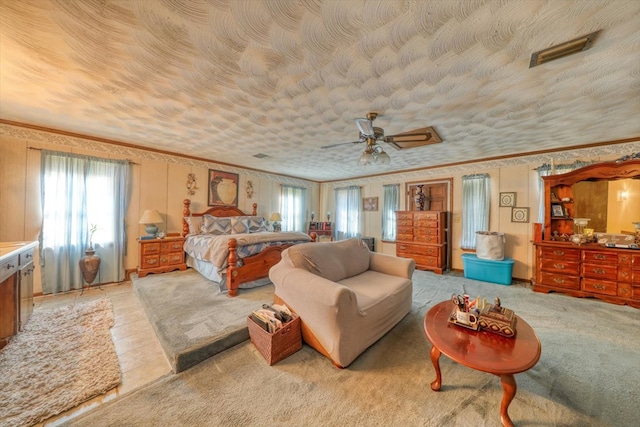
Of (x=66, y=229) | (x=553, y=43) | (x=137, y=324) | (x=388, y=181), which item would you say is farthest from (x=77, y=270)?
(x=388, y=181)

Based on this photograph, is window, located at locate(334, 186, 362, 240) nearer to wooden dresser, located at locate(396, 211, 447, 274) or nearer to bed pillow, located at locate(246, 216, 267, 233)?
wooden dresser, located at locate(396, 211, 447, 274)

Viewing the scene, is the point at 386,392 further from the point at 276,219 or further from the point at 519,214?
the point at 276,219

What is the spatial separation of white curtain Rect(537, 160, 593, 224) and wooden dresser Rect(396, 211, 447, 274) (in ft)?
5.25

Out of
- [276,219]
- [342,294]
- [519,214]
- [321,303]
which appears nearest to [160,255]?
[276,219]

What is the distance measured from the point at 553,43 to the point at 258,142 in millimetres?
3527

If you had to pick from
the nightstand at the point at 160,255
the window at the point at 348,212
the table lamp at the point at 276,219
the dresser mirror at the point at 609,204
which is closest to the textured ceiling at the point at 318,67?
the dresser mirror at the point at 609,204

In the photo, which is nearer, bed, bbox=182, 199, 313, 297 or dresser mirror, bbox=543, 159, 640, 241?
bed, bbox=182, 199, 313, 297

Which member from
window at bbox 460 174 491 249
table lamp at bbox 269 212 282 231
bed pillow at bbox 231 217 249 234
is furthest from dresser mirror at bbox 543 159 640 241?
bed pillow at bbox 231 217 249 234

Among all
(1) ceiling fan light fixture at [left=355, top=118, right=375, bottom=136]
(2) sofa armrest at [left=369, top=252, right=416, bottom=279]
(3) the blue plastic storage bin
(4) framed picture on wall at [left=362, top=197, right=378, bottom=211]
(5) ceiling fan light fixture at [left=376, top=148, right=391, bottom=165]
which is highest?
(1) ceiling fan light fixture at [left=355, top=118, right=375, bottom=136]

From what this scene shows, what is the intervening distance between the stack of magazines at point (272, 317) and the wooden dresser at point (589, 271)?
428cm

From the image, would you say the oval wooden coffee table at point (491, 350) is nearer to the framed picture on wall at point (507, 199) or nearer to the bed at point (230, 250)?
the bed at point (230, 250)

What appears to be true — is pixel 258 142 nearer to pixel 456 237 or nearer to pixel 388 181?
pixel 388 181

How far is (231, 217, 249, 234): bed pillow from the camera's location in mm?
4902

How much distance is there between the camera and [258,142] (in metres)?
3.80
